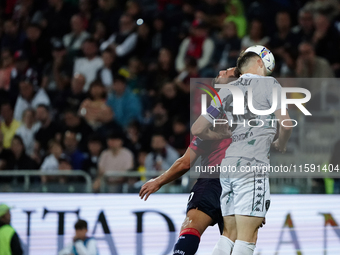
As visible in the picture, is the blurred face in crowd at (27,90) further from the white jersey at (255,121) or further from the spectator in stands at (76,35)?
the white jersey at (255,121)

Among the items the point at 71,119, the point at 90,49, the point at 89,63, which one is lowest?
the point at 71,119

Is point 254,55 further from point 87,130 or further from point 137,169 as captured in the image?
point 87,130

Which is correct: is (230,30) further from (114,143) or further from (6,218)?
(6,218)

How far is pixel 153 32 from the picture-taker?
9.95m

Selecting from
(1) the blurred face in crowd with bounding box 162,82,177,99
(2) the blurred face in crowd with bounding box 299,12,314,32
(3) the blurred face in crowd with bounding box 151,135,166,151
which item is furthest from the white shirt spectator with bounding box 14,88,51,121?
(2) the blurred face in crowd with bounding box 299,12,314,32

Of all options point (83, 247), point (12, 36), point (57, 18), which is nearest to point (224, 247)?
point (83, 247)

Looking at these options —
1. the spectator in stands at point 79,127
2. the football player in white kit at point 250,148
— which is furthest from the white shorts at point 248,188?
the spectator in stands at point 79,127

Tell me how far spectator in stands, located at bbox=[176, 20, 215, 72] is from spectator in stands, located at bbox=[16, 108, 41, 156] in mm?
2540

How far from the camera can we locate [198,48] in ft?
30.6

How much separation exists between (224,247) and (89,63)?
248 inches

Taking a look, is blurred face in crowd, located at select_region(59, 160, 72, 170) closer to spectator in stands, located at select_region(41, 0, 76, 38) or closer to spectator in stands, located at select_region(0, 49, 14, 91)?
spectator in stands, located at select_region(0, 49, 14, 91)

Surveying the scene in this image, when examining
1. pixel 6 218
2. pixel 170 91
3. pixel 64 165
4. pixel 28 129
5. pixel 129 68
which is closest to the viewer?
pixel 6 218

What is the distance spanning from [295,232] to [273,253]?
36cm

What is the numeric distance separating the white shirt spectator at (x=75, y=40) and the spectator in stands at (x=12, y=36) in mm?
1173
